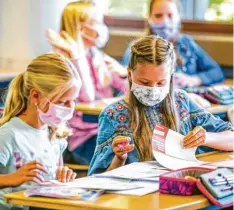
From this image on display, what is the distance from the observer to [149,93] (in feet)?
11.8

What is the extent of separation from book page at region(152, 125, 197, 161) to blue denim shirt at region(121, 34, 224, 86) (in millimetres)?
2607

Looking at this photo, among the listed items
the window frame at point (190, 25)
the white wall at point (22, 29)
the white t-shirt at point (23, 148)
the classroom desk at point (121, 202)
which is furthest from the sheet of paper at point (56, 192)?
the window frame at point (190, 25)

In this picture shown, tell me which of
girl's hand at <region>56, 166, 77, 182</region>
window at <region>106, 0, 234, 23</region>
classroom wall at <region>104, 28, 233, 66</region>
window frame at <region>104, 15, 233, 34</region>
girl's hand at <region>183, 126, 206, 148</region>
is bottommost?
classroom wall at <region>104, 28, 233, 66</region>

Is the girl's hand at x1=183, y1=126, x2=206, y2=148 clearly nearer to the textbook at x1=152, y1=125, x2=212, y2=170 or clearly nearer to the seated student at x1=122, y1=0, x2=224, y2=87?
the textbook at x1=152, y1=125, x2=212, y2=170

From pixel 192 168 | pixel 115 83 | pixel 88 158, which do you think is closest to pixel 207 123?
pixel 192 168

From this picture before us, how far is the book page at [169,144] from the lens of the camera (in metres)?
3.44

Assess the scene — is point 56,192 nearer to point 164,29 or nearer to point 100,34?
point 100,34

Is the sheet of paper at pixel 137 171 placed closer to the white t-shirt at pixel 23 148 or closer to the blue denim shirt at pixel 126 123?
the blue denim shirt at pixel 126 123

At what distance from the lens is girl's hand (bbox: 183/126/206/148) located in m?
3.49

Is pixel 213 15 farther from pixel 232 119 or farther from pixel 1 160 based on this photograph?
pixel 1 160

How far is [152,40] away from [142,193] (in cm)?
94

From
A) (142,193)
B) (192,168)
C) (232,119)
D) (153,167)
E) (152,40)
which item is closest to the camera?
(142,193)

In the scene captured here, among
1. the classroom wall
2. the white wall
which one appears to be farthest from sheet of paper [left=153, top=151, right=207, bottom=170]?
the classroom wall

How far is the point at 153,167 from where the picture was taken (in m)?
3.35
